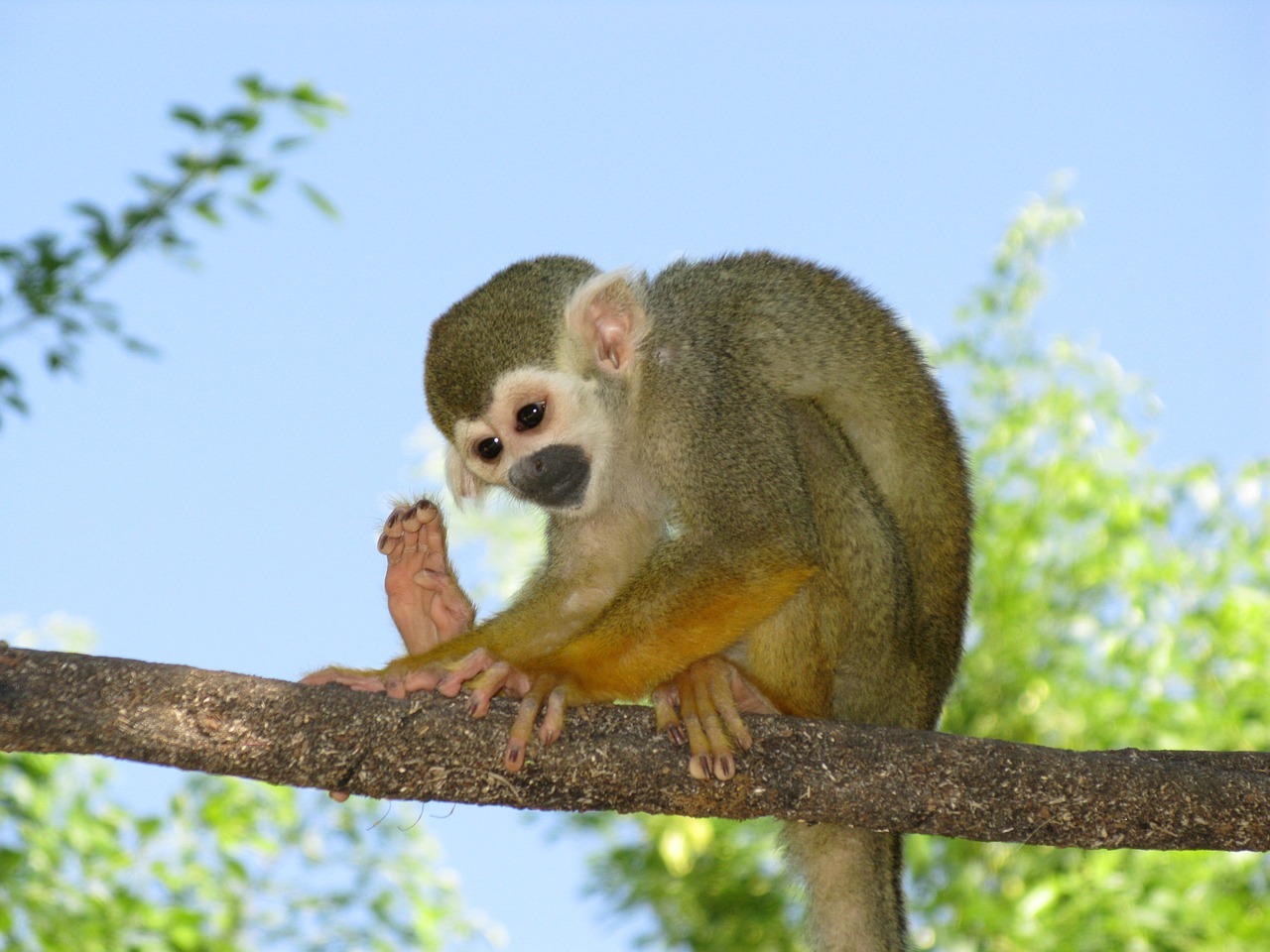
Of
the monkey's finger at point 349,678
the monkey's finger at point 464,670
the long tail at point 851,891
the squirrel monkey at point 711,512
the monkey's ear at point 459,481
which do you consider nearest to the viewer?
the monkey's finger at point 464,670

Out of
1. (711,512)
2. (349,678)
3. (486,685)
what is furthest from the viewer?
(711,512)

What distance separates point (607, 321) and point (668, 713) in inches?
46.1

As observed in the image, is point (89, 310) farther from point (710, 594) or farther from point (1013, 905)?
point (1013, 905)

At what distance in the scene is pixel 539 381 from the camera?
10.6 feet

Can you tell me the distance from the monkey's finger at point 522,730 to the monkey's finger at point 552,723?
23 mm

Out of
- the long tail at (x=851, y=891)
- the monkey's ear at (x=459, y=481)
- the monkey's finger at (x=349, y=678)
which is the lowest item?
the long tail at (x=851, y=891)

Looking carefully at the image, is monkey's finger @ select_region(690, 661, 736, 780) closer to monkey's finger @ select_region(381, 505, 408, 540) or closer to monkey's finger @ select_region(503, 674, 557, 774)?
monkey's finger @ select_region(503, 674, 557, 774)

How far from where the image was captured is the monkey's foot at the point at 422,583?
329 cm

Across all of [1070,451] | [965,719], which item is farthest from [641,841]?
[1070,451]

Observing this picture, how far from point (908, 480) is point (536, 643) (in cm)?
120

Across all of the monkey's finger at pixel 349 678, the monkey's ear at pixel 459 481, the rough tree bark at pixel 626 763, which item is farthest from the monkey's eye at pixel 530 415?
the rough tree bark at pixel 626 763

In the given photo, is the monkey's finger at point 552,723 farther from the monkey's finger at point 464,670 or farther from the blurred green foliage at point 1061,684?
the blurred green foliage at point 1061,684

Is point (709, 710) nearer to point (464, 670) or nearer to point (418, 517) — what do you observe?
point (464, 670)

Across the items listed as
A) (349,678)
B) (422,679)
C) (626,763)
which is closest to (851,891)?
(626,763)
